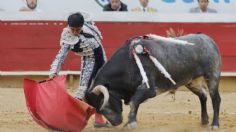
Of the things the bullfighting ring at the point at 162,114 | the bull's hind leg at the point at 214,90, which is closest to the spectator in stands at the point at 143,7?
the bullfighting ring at the point at 162,114

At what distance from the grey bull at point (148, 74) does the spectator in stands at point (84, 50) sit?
0.28 metres

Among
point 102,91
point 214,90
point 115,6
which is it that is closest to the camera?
point 102,91

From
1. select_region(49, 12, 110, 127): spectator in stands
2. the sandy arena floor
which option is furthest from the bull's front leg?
select_region(49, 12, 110, 127): spectator in stands

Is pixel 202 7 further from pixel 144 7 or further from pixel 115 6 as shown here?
pixel 115 6

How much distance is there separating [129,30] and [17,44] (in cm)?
164

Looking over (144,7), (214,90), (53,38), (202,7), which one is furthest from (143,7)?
(214,90)

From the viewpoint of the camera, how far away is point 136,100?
6699mm

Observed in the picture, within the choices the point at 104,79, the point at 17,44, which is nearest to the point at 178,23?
the point at 17,44

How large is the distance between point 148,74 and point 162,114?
165cm

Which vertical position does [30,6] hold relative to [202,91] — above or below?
above

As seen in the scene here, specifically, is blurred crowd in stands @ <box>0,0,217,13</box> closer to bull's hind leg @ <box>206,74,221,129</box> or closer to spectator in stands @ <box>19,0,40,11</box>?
spectator in stands @ <box>19,0,40,11</box>

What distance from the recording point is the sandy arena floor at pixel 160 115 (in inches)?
285

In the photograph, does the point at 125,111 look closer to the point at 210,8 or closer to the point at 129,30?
the point at 129,30

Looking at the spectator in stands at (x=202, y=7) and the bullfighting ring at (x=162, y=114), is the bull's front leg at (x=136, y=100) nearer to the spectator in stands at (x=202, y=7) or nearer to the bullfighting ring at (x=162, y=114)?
the bullfighting ring at (x=162, y=114)
